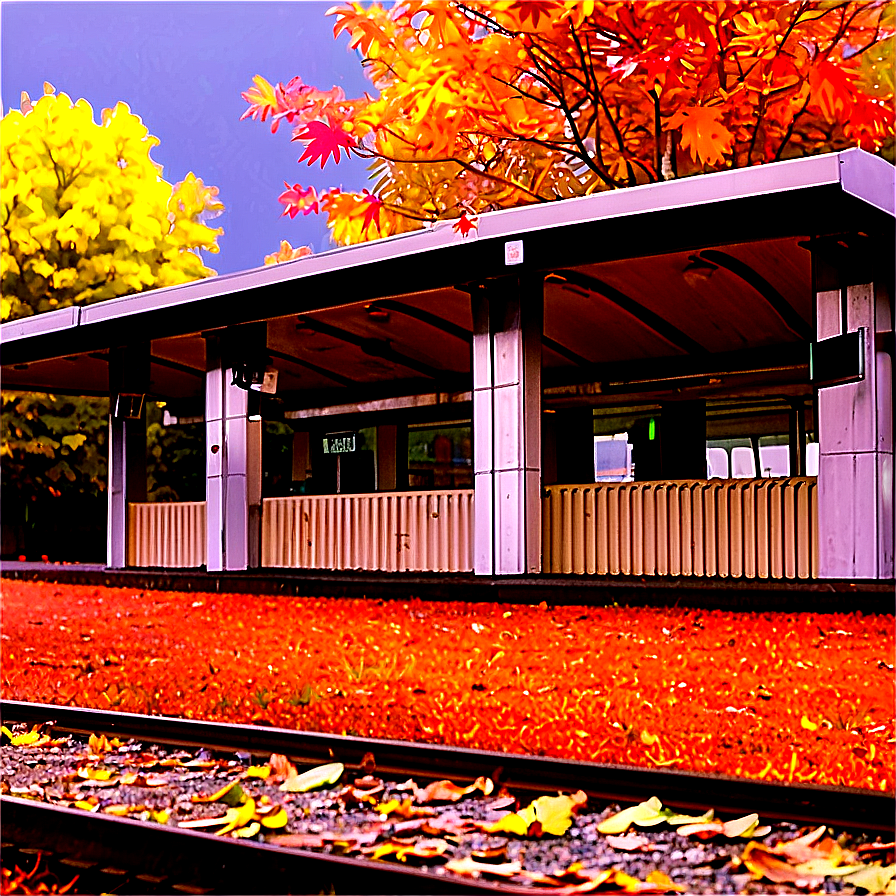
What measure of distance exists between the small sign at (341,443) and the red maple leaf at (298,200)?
252 inches

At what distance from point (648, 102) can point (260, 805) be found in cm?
1288

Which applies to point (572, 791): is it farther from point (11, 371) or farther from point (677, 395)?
point (11, 371)

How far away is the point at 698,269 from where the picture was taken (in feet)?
44.0

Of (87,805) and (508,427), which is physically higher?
(508,427)

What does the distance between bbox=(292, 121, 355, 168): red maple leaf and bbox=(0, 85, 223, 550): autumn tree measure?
1546 centimetres

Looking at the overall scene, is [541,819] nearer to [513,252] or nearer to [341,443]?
[513,252]

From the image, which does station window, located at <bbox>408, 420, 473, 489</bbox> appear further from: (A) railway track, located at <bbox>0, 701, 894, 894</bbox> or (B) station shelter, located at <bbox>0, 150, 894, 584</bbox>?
(A) railway track, located at <bbox>0, 701, 894, 894</bbox>

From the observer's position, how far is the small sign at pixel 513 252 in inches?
536

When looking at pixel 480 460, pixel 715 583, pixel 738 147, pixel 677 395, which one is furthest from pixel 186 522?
pixel 738 147

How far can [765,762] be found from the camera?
6.20m

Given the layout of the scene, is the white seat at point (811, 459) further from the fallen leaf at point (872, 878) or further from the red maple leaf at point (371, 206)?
the fallen leaf at point (872, 878)

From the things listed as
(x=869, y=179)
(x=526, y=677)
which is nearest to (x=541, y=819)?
Result: (x=526, y=677)

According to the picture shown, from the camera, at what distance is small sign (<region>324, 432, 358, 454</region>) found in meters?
20.0

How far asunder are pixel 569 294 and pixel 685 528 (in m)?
3.74
